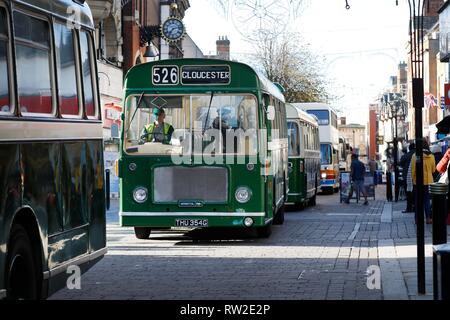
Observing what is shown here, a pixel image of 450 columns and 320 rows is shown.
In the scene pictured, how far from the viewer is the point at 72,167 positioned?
9680mm

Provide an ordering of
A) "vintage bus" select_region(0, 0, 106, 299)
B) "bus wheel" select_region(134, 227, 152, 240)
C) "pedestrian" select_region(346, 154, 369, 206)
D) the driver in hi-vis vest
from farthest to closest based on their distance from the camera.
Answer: "pedestrian" select_region(346, 154, 369, 206) < "bus wheel" select_region(134, 227, 152, 240) < the driver in hi-vis vest < "vintage bus" select_region(0, 0, 106, 299)

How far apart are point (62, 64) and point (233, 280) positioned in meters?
4.22

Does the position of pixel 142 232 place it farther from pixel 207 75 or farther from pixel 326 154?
pixel 326 154

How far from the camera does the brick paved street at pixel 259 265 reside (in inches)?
455

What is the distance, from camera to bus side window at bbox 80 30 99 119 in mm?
10536

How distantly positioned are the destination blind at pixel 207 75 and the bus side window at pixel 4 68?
1061 cm

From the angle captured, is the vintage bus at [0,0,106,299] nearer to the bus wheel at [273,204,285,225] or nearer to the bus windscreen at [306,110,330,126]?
the bus wheel at [273,204,285,225]

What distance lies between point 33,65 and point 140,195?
32.1ft

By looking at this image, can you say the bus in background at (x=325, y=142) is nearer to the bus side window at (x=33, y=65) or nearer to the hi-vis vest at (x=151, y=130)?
the hi-vis vest at (x=151, y=130)

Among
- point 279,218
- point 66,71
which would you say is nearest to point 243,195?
point 279,218

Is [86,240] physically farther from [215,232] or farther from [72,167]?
[215,232]

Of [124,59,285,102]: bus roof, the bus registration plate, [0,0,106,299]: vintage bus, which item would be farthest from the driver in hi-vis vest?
[0,0,106,299]: vintage bus

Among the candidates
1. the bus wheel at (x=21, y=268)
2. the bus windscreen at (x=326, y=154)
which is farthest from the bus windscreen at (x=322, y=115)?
the bus wheel at (x=21, y=268)

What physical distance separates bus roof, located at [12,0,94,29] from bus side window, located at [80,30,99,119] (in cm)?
15
